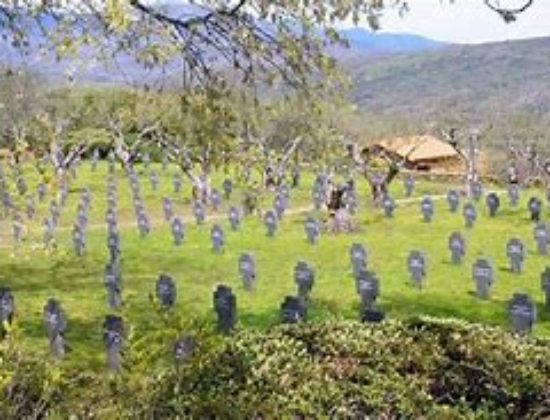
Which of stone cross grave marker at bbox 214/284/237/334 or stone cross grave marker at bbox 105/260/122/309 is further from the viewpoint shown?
stone cross grave marker at bbox 105/260/122/309

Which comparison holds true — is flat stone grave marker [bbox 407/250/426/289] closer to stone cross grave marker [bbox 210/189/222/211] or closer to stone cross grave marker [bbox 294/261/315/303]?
stone cross grave marker [bbox 294/261/315/303]

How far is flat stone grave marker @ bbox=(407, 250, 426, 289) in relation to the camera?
69.9ft

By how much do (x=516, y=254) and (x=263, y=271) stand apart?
5565mm

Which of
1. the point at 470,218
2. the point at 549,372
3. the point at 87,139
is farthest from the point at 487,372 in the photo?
the point at 87,139

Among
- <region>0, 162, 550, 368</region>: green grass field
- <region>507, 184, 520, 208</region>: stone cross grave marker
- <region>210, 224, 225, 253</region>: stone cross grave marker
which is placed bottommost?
<region>0, 162, 550, 368</region>: green grass field

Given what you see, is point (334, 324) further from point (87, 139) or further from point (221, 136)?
point (87, 139)

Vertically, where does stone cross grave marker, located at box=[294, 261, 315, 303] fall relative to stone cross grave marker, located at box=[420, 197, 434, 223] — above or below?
below

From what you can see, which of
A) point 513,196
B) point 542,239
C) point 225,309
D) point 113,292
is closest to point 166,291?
point 113,292

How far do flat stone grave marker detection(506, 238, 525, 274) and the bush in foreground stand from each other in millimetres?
13047

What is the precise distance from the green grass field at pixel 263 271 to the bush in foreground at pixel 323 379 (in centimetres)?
316

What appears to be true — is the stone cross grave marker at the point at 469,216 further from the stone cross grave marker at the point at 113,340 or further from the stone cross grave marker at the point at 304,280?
the stone cross grave marker at the point at 113,340

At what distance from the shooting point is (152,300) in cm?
705

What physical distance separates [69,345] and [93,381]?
7.60 metres

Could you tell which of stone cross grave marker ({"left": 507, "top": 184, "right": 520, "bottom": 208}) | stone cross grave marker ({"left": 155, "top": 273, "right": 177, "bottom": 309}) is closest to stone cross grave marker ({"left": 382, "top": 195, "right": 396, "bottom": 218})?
stone cross grave marker ({"left": 507, "top": 184, "right": 520, "bottom": 208})
